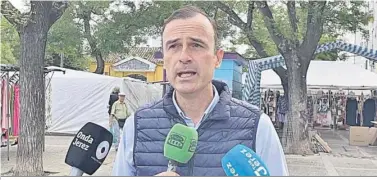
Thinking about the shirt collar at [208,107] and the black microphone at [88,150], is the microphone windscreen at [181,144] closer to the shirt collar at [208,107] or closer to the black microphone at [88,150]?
the shirt collar at [208,107]

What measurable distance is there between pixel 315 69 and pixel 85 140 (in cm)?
1282

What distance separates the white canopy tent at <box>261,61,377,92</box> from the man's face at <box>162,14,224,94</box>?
1208cm

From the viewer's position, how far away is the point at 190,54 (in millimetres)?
1653

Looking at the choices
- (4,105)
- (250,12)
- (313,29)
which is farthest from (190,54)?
(250,12)

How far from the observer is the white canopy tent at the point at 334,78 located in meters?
13.4

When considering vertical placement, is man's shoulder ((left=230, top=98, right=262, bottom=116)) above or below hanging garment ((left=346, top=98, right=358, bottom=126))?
above

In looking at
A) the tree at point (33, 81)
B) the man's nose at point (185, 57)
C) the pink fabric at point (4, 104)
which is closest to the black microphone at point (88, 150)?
the man's nose at point (185, 57)

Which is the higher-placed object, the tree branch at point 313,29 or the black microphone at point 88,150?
the tree branch at point 313,29

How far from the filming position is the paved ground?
24.1 ft

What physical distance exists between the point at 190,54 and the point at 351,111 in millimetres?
14829

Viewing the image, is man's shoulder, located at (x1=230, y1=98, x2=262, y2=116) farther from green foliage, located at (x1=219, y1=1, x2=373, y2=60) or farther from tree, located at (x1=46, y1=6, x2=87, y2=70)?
tree, located at (x1=46, y1=6, x2=87, y2=70)

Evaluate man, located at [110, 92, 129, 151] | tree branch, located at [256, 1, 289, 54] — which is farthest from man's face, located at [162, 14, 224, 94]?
tree branch, located at [256, 1, 289, 54]

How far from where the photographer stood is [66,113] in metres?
11.8

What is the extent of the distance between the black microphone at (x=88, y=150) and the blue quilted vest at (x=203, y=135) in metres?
0.22
